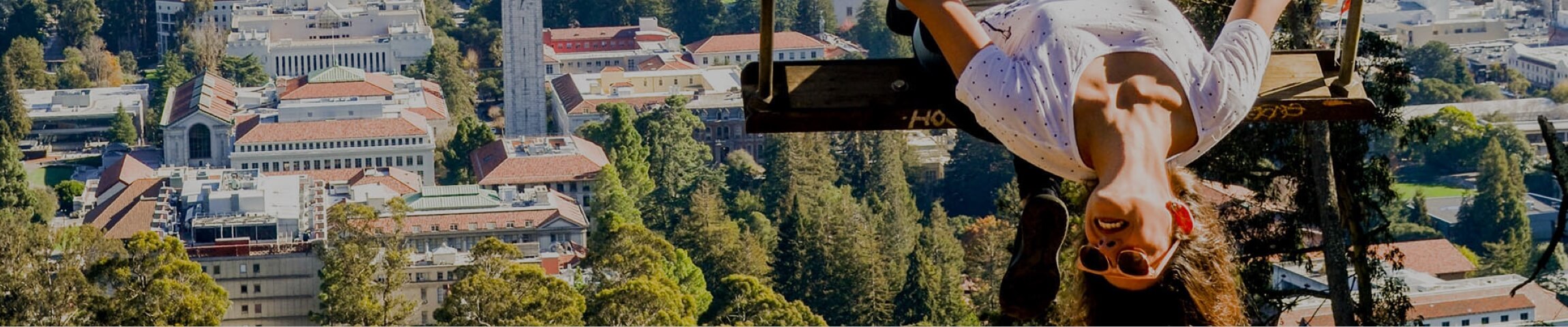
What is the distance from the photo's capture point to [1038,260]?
2586 mm

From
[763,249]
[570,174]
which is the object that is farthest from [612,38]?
[763,249]

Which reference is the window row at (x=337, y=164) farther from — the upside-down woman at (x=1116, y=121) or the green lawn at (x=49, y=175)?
the upside-down woman at (x=1116, y=121)

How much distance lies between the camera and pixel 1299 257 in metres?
8.53

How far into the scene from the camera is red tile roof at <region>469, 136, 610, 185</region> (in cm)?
3419

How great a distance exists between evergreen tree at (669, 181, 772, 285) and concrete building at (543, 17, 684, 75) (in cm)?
1666

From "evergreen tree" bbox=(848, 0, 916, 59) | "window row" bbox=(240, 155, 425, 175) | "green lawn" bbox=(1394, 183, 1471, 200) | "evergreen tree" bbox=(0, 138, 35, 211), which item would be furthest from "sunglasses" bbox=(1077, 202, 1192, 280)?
"evergreen tree" bbox=(848, 0, 916, 59)

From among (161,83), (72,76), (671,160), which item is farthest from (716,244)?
(72,76)

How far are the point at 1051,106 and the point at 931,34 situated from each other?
10.4 inches

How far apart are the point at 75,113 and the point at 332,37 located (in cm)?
919

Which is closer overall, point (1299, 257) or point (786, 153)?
point (1299, 257)

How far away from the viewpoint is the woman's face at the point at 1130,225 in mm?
2367

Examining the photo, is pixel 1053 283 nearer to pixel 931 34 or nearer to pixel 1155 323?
pixel 1155 323

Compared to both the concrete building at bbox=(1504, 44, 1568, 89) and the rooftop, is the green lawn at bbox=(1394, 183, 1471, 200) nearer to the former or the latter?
the concrete building at bbox=(1504, 44, 1568, 89)

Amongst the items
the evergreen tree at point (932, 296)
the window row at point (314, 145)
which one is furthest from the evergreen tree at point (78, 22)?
the evergreen tree at point (932, 296)
